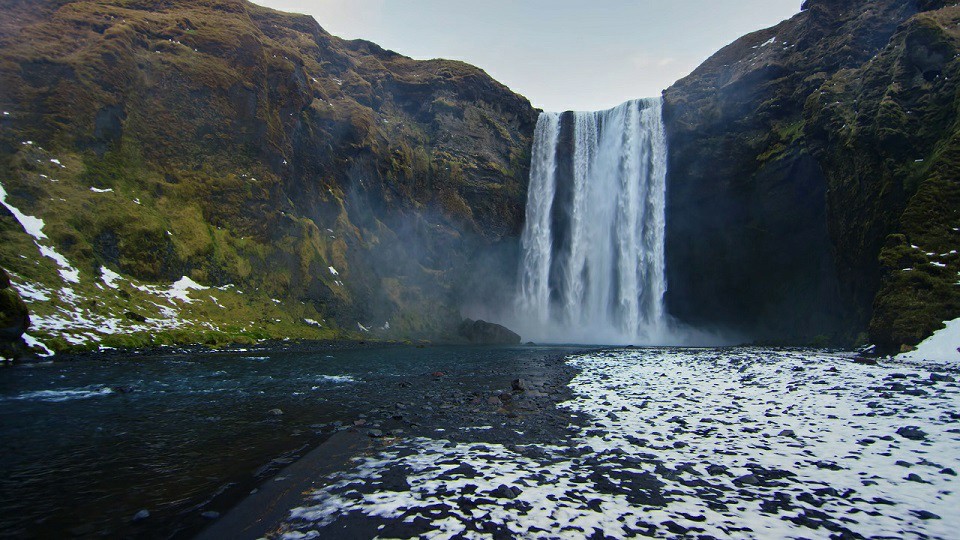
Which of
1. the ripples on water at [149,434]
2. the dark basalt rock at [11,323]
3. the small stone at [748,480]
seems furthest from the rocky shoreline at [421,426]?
the dark basalt rock at [11,323]

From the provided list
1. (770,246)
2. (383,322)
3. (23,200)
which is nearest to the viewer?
A: (23,200)

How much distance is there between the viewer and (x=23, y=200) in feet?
92.8

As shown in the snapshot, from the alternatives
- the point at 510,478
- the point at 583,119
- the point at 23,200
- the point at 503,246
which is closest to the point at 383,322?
the point at 503,246

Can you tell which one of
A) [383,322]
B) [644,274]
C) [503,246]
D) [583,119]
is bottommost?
[383,322]

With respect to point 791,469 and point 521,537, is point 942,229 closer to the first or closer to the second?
point 791,469

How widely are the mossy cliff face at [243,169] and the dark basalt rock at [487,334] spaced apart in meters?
4.45

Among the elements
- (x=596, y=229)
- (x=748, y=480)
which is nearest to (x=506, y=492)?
(x=748, y=480)

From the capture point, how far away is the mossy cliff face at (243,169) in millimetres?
30688

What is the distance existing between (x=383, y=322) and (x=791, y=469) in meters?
46.2

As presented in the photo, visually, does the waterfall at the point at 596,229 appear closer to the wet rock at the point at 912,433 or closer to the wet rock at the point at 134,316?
the wet rock at the point at 134,316

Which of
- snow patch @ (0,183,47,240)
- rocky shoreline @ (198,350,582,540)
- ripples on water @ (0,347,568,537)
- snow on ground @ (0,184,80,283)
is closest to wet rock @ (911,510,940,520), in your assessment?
rocky shoreline @ (198,350,582,540)

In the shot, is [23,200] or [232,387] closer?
[232,387]

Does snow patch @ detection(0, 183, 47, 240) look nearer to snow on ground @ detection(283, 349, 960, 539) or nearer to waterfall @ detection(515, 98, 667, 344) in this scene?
snow on ground @ detection(283, 349, 960, 539)

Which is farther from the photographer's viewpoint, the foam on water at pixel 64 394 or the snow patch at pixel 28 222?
the snow patch at pixel 28 222
